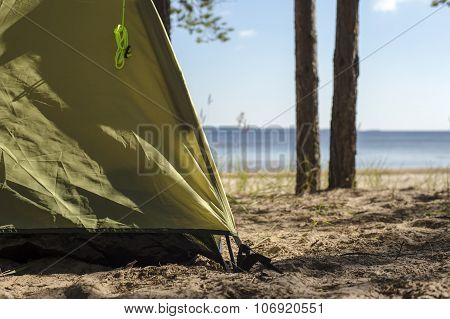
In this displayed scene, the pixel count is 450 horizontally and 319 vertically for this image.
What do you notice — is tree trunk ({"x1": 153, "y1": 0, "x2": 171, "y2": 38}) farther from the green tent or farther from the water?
the green tent

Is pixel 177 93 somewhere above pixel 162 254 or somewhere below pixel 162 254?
above

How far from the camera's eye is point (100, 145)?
3094 mm

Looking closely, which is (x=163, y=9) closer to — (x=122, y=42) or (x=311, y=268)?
(x=122, y=42)

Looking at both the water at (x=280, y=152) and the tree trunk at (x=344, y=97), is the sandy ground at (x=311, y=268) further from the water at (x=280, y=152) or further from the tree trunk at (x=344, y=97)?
the water at (x=280, y=152)

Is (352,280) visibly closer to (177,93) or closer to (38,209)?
(177,93)

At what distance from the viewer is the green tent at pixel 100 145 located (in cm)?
304

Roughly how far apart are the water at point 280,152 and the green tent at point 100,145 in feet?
8.66

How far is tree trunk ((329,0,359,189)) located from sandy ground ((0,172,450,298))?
124 cm

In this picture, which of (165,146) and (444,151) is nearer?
(165,146)

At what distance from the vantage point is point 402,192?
20.3 feet

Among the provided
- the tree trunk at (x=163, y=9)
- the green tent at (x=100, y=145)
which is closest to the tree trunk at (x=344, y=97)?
the tree trunk at (x=163, y=9)
